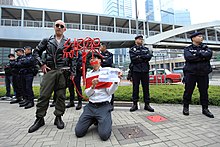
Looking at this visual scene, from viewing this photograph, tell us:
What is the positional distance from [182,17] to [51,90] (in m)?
44.1

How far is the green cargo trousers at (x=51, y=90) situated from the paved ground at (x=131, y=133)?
388mm

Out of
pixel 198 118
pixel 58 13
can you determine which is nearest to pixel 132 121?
pixel 198 118

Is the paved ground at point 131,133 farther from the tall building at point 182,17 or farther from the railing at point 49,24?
the tall building at point 182,17

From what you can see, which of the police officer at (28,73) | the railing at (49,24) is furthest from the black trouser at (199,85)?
the railing at (49,24)

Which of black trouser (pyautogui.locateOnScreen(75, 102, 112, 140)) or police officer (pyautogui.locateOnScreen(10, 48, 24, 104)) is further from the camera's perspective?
police officer (pyautogui.locateOnScreen(10, 48, 24, 104))

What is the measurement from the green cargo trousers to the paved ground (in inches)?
15.3

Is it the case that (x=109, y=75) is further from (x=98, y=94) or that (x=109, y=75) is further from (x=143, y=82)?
(x=143, y=82)

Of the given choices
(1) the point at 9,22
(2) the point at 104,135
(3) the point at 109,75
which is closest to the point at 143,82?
(3) the point at 109,75

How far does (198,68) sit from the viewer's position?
3387mm

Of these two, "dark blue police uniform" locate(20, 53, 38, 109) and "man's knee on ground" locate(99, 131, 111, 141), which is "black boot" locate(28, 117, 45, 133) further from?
"dark blue police uniform" locate(20, 53, 38, 109)

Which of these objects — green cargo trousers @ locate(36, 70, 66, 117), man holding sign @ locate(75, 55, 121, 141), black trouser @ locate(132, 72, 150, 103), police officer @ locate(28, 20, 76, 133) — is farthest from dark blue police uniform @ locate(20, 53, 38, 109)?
black trouser @ locate(132, 72, 150, 103)

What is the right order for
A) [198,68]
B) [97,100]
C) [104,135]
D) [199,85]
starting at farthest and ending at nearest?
1. [199,85]
2. [198,68]
3. [97,100]
4. [104,135]

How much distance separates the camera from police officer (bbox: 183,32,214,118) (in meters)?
3.34

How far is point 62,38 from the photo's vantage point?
10.0 feet
